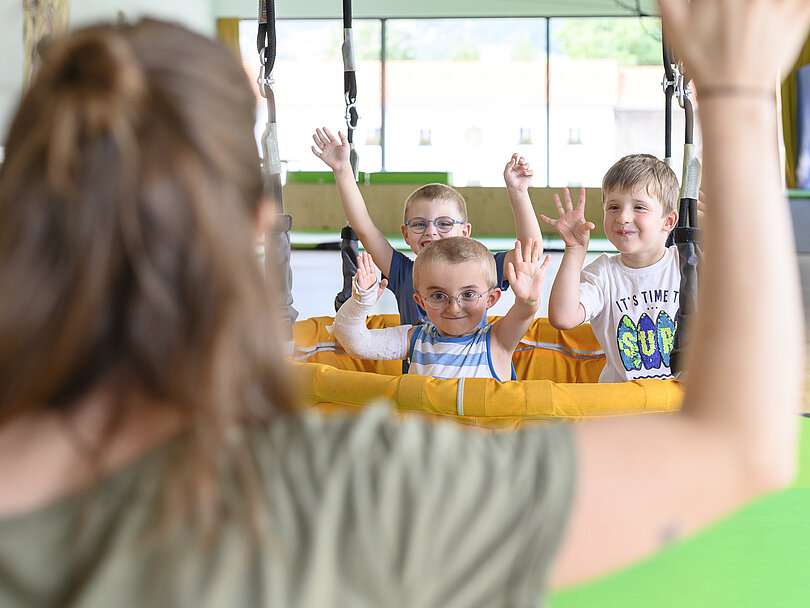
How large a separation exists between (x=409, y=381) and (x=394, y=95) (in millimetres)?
12847

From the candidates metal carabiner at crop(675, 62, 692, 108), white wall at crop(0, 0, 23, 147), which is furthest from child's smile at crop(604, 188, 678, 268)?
white wall at crop(0, 0, 23, 147)

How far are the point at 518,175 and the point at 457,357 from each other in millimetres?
684

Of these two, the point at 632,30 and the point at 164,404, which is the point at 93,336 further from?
the point at 632,30

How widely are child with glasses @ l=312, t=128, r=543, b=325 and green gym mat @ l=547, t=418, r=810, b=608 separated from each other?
43.1 inches

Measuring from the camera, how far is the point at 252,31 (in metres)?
13.2

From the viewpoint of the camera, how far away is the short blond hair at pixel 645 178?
2312mm

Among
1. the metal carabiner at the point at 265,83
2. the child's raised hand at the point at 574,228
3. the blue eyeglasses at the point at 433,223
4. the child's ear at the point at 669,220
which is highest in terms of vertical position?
the metal carabiner at the point at 265,83

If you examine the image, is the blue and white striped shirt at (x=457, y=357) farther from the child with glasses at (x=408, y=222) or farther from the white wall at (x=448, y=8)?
the white wall at (x=448, y=8)

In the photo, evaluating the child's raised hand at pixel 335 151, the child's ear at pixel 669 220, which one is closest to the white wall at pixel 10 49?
the child's raised hand at pixel 335 151

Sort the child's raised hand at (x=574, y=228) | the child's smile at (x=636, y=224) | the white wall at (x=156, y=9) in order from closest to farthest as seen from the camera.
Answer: the child's raised hand at (x=574, y=228)
the child's smile at (x=636, y=224)
the white wall at (x=156, y=9)

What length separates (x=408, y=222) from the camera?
2.81 metres

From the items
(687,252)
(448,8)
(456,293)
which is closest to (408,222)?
(456,293)

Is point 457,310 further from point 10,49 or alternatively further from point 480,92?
point 480,92

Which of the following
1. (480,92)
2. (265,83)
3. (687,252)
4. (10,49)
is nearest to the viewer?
(687,252)
